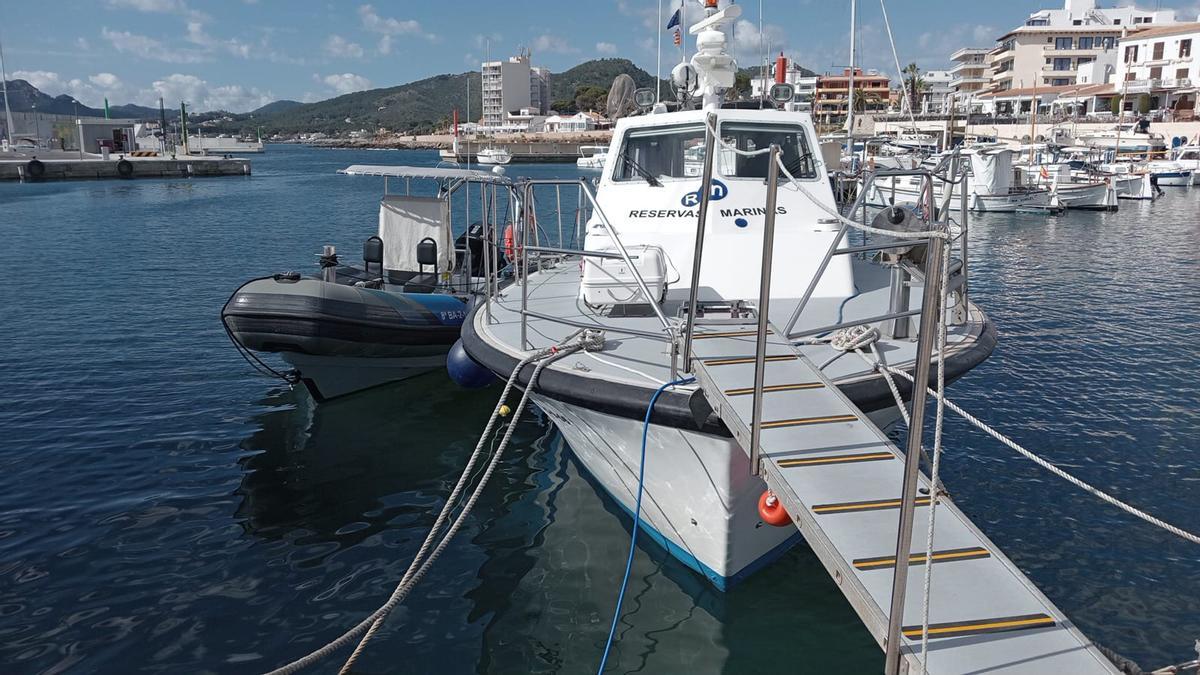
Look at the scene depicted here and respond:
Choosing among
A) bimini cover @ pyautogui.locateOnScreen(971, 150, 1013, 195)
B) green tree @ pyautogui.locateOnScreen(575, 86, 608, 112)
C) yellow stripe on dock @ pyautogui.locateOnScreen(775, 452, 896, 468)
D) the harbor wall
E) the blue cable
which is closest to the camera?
yellow stripe on dock @ pyautogui.locateOnScreen(775, 452, 896, 468)

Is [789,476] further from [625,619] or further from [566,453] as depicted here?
[566,453]

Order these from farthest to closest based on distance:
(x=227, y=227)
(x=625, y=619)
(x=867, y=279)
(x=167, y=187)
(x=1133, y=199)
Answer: (x=167, y=187) < (x=1133, y=199) < (x=227, y=227) < (x=867, y=279) < (x=625, y=619)

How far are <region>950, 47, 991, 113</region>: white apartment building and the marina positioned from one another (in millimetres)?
93474

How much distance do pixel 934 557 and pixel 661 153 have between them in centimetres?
555

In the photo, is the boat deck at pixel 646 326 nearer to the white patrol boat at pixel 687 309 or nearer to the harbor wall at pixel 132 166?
the white patrol boat at pixel 687 309

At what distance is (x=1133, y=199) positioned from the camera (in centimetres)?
4075

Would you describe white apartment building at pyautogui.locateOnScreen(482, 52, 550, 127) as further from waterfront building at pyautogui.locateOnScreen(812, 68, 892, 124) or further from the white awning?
the white awning

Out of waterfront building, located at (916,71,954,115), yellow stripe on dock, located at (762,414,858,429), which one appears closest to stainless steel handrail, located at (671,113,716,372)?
yellow stripe on dock, located at (762,414,858,429)

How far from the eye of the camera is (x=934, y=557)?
3.53m

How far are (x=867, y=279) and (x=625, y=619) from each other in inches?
173

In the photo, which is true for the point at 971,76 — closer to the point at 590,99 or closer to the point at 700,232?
the point at 590,99

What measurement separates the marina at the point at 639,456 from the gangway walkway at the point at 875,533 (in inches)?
0.7

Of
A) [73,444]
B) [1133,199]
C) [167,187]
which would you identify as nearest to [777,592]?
[73,444]

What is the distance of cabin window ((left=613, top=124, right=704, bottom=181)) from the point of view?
26.6ft
